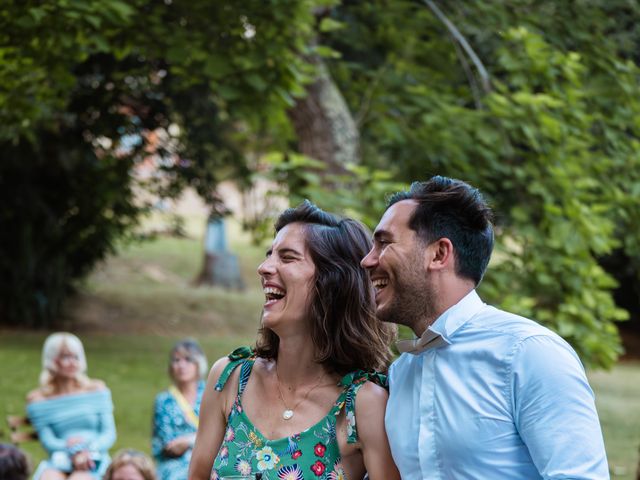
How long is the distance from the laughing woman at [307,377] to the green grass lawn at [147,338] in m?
8.49

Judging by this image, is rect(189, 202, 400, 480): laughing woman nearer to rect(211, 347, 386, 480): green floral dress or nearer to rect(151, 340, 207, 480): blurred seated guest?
rect(211, 347, 386, 480): green floral dress

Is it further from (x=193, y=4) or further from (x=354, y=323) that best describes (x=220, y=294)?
(x=354, y=323)

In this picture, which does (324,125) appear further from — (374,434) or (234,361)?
(374,434)

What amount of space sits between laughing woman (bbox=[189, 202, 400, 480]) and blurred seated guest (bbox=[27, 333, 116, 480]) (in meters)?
3.80

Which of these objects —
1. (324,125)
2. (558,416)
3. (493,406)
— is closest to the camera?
(558,416)

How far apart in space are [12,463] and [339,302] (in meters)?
2.67

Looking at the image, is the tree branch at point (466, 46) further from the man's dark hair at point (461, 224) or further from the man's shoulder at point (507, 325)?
the man's shoulder at point (507, 325)

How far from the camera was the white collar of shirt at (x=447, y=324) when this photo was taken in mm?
2561

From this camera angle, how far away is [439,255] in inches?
103

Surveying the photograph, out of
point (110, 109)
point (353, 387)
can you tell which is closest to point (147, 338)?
point (110, 109)

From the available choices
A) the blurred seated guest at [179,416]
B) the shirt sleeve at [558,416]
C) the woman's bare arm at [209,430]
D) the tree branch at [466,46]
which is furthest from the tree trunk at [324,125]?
the shirt sleeve at [558,416]

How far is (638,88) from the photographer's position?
8.25 m

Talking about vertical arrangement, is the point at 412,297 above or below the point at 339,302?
above

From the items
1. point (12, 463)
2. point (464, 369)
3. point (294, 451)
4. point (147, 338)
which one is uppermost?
point (464, 369)
